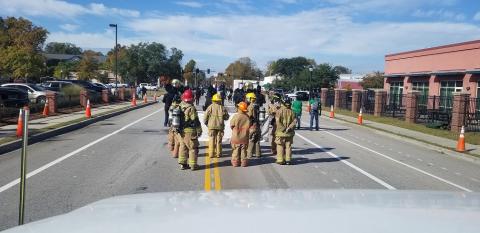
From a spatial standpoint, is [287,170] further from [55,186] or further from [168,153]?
[55,186]

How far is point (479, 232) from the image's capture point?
238cm

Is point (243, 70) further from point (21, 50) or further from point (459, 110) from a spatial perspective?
point (459, 110)

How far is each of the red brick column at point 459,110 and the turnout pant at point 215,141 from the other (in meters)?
16.3

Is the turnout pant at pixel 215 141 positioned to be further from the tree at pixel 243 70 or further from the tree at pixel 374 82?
the tree at pixel 243 70

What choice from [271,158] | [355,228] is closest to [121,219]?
[355,228]

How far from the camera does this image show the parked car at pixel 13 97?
2753cm

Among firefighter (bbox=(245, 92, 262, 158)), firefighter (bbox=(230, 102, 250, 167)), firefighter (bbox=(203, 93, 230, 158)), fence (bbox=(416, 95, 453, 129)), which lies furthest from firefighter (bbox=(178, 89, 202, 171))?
fence (bbox=(416, 95, 453, 129))

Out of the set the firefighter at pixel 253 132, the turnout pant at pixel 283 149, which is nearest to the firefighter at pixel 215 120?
the firefighter at pixel 253 132

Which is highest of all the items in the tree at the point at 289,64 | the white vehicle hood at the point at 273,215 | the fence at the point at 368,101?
the tree at the point at 289,64

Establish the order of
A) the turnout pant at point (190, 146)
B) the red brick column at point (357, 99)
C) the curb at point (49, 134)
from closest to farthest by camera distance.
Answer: the turnout pant at point (190, 146)
the curb at point (49, 134)
the red brick column at point (357, 99)

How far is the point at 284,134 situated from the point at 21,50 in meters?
60.4

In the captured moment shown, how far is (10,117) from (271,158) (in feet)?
45.3

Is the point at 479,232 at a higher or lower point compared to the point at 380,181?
higher

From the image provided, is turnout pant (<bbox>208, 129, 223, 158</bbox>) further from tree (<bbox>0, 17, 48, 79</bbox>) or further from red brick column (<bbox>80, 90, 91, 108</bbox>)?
tree (<bbox>0, 17, 48, 79</bbox>)
